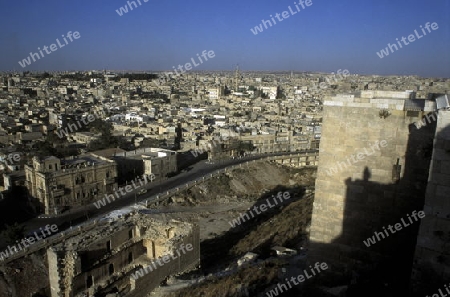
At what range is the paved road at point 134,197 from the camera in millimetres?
20781

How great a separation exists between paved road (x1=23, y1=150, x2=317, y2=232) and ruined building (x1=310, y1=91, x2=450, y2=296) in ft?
54.9

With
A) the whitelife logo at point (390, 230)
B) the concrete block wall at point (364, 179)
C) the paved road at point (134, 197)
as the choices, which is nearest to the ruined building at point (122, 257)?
the concrete block wall at point (364, 179)

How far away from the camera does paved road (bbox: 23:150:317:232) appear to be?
20781mm

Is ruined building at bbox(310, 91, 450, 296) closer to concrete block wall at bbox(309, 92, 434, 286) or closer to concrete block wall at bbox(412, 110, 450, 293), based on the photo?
concrete block wall at bbox(309, 92, 434, 286)

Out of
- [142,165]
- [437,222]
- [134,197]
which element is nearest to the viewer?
[437,222]

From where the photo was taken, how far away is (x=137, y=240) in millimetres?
14297

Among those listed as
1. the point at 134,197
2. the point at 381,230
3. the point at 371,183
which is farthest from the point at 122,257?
the point at 134,197

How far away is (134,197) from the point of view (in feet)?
82.5

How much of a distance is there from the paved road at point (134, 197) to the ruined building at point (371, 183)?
16724mm

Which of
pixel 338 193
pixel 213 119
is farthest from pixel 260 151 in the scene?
pixel 338 193

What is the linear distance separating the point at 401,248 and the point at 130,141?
107 feet

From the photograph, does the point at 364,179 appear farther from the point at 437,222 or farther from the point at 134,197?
the point at 134,197

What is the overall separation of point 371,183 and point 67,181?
19382 mm

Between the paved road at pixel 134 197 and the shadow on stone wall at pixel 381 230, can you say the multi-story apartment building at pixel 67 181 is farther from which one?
the shadow on stone wall at pixel 381 230
